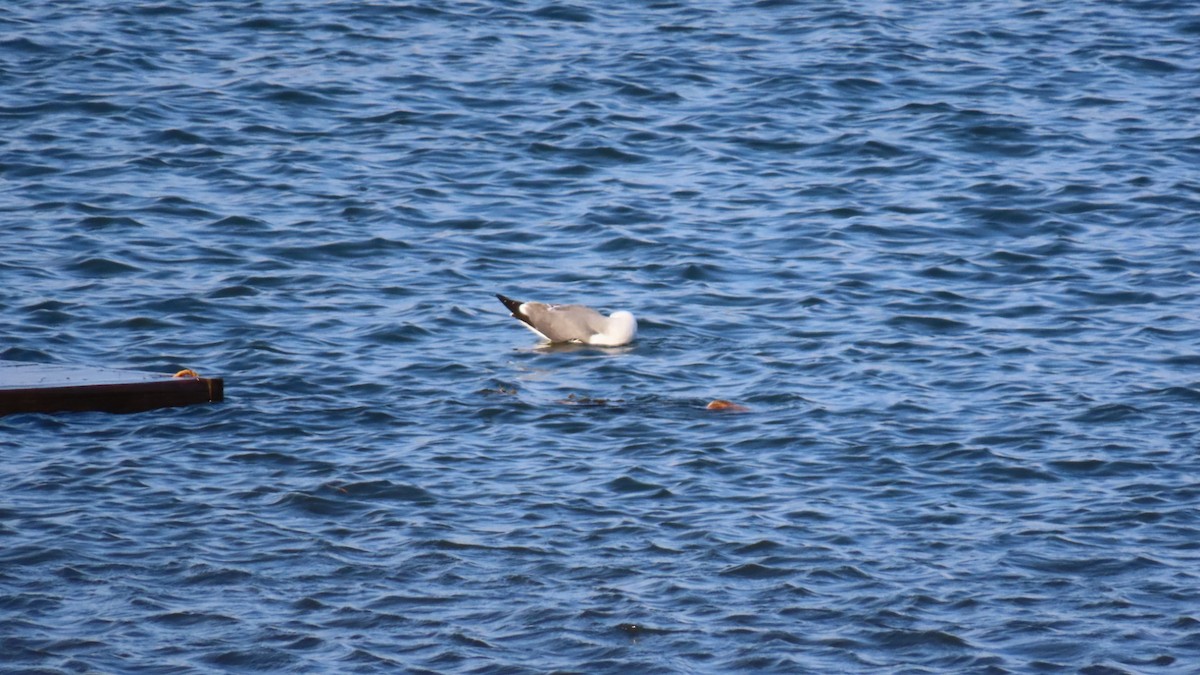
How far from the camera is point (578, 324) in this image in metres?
11.9

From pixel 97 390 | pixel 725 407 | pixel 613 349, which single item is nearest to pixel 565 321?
pixel 613 349

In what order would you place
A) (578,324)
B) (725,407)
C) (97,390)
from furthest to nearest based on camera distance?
(578,324), (725,407), (97,390)

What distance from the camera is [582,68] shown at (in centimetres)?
1925

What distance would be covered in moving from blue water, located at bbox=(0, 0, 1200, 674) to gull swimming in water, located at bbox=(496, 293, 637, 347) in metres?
0.17

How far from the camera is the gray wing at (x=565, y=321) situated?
11.9 meters

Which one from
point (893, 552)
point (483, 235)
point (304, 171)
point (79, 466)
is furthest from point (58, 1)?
point (893, 552)

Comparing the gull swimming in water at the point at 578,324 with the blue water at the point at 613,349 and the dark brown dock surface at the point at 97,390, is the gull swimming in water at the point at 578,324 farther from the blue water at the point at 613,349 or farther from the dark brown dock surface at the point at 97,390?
the dark brown dock surface at the point at 97,390

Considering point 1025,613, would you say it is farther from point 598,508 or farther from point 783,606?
point 598,508

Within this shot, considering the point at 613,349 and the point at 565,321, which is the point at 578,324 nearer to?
the point at 565,321

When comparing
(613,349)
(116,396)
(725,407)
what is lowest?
(613,349)

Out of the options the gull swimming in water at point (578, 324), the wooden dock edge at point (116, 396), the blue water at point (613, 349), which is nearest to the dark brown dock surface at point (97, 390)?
the wooden dock edge at point (116, 396)

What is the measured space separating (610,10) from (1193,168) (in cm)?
859

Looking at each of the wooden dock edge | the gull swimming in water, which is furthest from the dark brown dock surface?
the gull swimming in water

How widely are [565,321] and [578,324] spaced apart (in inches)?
4.4
